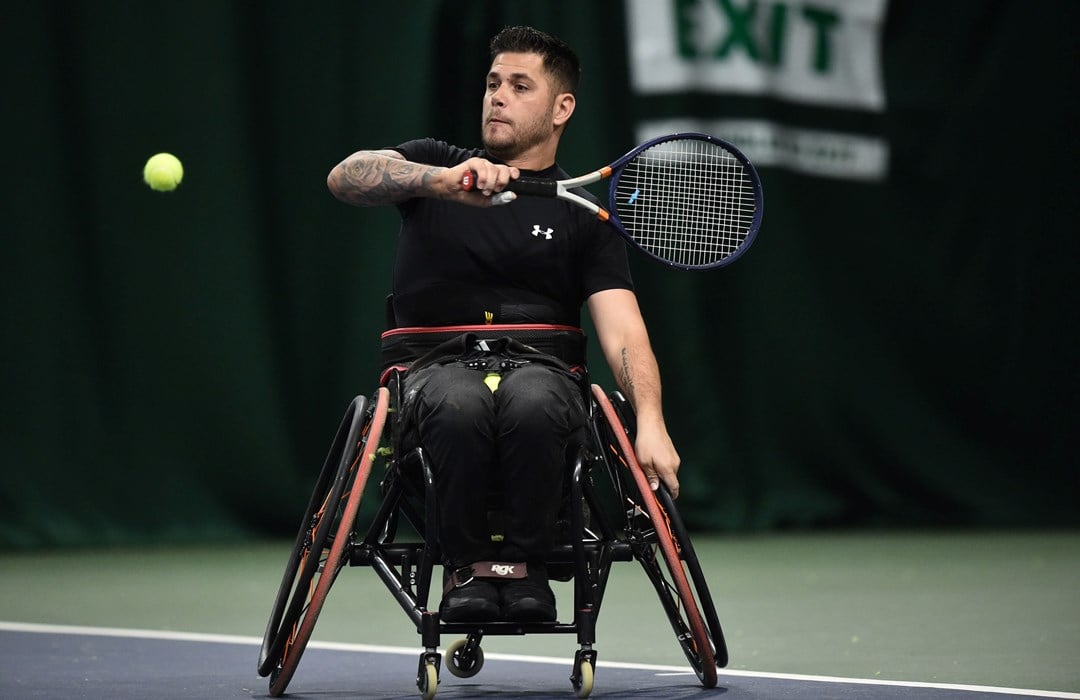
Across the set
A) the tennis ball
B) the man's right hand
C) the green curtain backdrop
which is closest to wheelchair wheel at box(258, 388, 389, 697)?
the man's right hand

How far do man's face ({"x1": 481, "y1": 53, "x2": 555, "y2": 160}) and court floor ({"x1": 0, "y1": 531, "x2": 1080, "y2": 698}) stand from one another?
0.99 m

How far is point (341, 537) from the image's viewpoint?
2.78m

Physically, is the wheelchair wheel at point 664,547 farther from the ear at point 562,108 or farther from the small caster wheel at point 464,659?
the ear at point 562,108

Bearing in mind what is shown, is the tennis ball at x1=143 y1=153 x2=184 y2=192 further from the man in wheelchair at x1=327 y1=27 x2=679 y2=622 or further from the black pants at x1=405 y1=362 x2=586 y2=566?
the black pants at x1=405 y1=362 x2=586 y2=566

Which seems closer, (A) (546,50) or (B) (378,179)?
(B) (378,179)

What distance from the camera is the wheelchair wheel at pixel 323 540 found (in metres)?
2.79

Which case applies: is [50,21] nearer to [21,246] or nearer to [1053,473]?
[21,246]

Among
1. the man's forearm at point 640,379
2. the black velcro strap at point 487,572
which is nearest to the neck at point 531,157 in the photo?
the man's forearm at point 640,379

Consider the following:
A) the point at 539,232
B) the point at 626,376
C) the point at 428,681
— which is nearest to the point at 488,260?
the point at 539,232

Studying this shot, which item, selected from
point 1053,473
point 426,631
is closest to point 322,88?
point 1053,473

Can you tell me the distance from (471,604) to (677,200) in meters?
1.11

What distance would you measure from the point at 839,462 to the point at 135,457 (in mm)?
2681

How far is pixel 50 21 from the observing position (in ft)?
20.5

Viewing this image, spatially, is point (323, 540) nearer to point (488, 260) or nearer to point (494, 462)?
point (494, 462)
